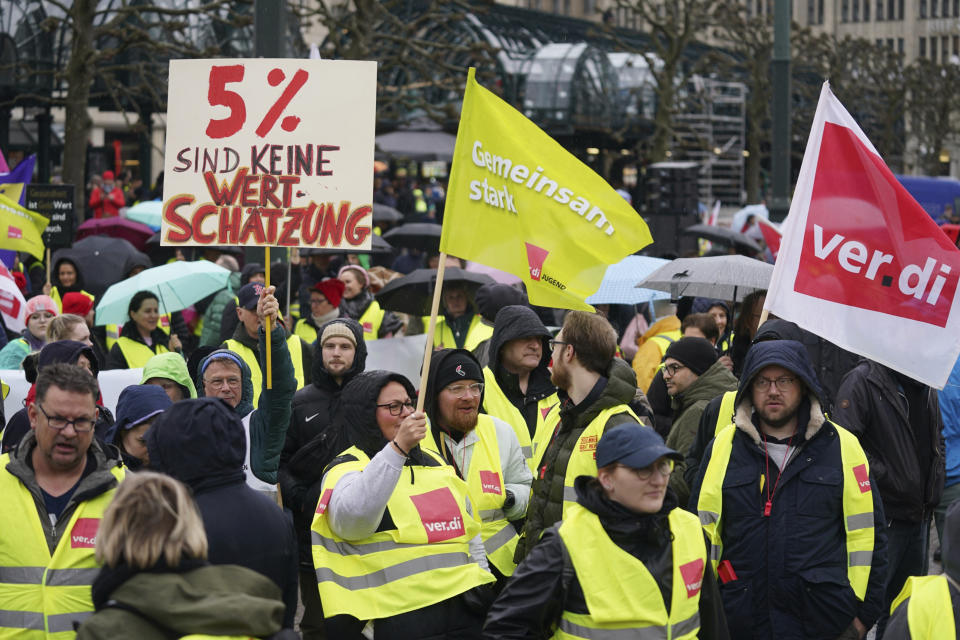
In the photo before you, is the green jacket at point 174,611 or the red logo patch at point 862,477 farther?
the red logo patch at point 862,477

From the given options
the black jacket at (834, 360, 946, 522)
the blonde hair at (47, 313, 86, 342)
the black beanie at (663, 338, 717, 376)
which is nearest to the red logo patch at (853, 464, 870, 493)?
the black jacket at (834, 360, 946, 522)

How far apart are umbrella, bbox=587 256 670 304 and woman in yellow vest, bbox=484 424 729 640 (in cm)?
622

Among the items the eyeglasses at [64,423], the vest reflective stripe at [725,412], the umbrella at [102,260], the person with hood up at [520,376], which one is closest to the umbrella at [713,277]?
the person with hood up at [520,376]

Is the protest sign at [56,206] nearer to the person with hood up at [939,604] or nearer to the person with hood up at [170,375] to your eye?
the person with hood up at [170,375]

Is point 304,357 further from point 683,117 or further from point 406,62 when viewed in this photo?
point 683,117

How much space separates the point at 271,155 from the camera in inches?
247

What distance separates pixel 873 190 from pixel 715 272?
122 inches

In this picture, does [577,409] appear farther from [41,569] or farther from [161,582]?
[161,582]

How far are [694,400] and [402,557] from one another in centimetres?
224

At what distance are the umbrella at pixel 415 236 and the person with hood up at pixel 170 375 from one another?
10.2 m

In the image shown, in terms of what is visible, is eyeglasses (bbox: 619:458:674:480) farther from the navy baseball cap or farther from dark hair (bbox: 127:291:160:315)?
dark hair (bbox: 127:291:160:315)

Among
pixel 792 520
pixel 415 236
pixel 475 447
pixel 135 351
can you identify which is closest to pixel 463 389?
pixel 475 447

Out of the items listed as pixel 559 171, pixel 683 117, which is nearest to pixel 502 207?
pixel 559 171

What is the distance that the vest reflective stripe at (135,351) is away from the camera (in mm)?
9203
